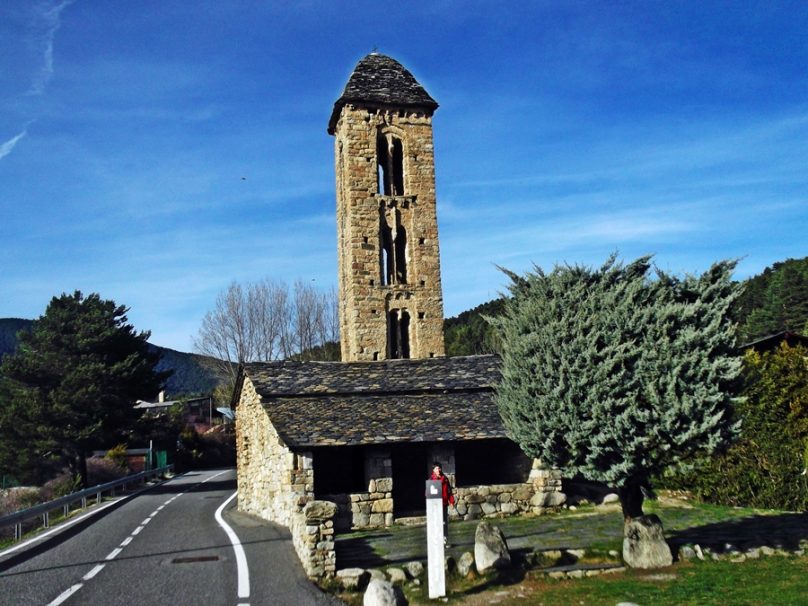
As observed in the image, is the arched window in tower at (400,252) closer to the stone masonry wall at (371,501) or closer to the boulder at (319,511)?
the stone masonry wall at (371,501)

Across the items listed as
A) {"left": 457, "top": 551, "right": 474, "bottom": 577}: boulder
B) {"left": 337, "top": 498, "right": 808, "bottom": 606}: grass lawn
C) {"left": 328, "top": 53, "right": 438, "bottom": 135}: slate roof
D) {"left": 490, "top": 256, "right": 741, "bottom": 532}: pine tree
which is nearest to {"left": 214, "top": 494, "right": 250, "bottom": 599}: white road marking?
{"left": 337, "top": 498, "right": 808, "bottom": 606}: grass lawn

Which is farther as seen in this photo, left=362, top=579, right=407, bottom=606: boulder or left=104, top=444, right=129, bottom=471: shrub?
left=104, top=444, right=129, bottom=471: shrub

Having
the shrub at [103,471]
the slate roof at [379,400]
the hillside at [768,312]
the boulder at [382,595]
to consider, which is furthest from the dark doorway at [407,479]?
the hillside at [768,312]

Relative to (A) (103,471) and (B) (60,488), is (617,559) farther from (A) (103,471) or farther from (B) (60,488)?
(A) (103,471)

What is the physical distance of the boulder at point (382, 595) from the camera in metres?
9.84

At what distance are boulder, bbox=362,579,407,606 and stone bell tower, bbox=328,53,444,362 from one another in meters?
19.2

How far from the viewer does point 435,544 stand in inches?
442

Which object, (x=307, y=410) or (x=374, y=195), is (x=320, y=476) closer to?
(x=307, y=410)

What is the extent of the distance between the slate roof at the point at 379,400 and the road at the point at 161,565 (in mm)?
2993

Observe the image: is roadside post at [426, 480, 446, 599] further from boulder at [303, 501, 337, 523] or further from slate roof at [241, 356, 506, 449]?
slate roof at [241, 356, 506, 449]

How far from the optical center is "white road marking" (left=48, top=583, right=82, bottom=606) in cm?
1083

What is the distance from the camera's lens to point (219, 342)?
195ft

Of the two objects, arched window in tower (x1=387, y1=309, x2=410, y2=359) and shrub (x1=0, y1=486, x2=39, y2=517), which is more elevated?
arched window in tower (x1=387, y1=309, x2=410, y2=359)

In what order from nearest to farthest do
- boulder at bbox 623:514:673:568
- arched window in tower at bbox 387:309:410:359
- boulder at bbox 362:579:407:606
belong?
1. boulder at bbox 362:579:407:606
2. boulder at bbox 623:514:673:568
3. arched window in tower at bbox 387:309:410:359
